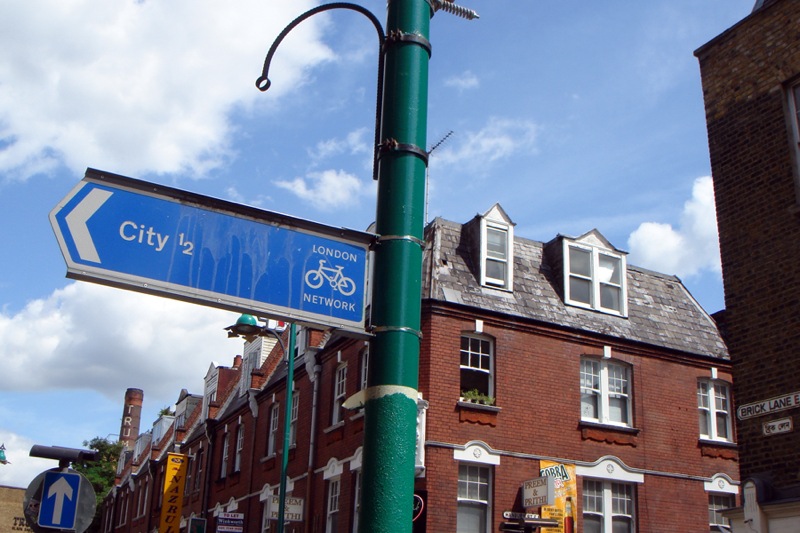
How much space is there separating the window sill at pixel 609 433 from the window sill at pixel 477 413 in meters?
2.55

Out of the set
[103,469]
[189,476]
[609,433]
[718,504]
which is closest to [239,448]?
[189,476]

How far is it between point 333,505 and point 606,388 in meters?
7.73

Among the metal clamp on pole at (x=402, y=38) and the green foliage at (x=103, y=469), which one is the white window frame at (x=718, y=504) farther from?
the green foliage at (x=103, y=469)

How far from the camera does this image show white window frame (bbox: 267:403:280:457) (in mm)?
27922

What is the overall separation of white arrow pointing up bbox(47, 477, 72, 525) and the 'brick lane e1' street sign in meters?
4.21

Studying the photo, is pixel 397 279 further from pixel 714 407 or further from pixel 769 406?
pixel 714 407

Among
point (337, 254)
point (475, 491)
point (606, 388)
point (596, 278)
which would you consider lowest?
point (337, 254)

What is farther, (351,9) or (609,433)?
(609,433)

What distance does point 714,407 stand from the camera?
937 inches

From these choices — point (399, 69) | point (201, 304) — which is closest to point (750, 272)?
point (399, 69)

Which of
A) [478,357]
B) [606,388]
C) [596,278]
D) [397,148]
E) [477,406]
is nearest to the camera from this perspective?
[397,148]

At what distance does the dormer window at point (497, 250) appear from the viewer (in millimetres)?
22297

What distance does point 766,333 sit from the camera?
11.2 m

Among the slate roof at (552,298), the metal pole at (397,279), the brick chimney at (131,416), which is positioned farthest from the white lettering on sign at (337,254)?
the brick chimney at (131,416)
